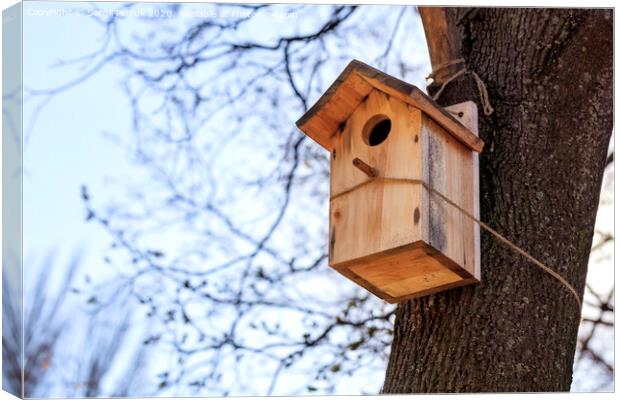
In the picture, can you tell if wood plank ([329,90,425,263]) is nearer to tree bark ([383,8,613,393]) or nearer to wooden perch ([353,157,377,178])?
wooden perch ([353,157,377,178])

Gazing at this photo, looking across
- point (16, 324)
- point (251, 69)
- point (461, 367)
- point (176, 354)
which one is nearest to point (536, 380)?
point (461, 367)

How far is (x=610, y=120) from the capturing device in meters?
3.51

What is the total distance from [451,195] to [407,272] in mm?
255

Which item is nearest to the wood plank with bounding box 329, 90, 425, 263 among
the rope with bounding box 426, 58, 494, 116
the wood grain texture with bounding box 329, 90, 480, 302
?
the wood grain texture with bounding box 329, 90, 480, 302

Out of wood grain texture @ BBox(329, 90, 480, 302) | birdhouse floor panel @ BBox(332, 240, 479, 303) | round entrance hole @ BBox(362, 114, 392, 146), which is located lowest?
birdhouse floor panel @ BBox(332, 240, 479, 303)

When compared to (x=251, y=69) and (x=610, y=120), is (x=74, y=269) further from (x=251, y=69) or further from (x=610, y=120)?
(x=610, y=120)

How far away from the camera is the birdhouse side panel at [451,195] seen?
3.17 meters

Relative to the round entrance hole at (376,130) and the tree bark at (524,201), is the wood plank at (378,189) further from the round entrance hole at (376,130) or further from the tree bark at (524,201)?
the tree bark at (524,201)

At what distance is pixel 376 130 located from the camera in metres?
3.46

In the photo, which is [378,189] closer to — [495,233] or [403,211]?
[403,211]

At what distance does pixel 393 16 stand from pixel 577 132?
2.10m

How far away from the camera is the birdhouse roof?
10.6 ft

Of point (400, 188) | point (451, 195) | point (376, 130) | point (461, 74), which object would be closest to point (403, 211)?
point (400, 188)

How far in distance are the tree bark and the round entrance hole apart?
0.25 m
